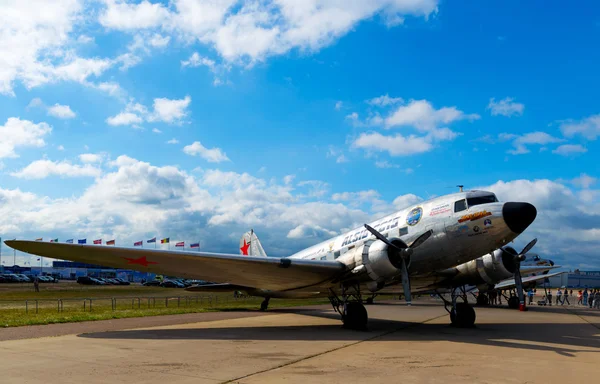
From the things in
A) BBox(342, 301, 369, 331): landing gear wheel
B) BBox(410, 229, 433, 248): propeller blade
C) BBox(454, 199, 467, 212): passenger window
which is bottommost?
BBox(342, 301, 369, 331): landing gear wheel

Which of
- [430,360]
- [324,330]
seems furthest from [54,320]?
[430,360]

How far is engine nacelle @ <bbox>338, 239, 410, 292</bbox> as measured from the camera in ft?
45.2

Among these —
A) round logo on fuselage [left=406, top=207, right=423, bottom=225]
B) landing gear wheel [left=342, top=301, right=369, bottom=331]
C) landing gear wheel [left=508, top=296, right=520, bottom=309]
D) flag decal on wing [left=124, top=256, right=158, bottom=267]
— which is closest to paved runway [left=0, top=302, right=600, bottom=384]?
landing gear wheel [left=342, top=301, right=369, bottom=331]

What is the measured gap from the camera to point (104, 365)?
8.92m

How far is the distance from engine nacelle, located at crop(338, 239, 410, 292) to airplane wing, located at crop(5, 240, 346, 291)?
92cm

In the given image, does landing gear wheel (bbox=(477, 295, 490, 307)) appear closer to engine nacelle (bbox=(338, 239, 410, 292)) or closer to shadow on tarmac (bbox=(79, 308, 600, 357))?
shadow on tarmac (bbox=(79, 308, 600, 357))

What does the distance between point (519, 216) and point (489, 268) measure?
8291mm

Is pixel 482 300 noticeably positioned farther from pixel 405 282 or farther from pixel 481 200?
pixel 405 282

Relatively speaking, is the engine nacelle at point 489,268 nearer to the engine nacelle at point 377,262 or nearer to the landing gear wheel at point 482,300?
the engine nacelle at point 377,262

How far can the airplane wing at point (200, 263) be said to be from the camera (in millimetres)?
13445

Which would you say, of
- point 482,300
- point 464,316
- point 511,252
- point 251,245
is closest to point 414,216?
point 464,316

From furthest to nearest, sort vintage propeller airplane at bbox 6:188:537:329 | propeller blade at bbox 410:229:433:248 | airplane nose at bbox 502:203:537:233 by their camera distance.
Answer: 1. propeller blade at bbox 410:229:433:248
2. vintage propeller airplane at bbox 6:188:537:329
3. airplane nose at bbox 502:203:537:233

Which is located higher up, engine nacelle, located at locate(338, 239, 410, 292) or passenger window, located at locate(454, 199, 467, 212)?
passenger window, located at locate(454, 199, 467, 212)

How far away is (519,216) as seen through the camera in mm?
12859
